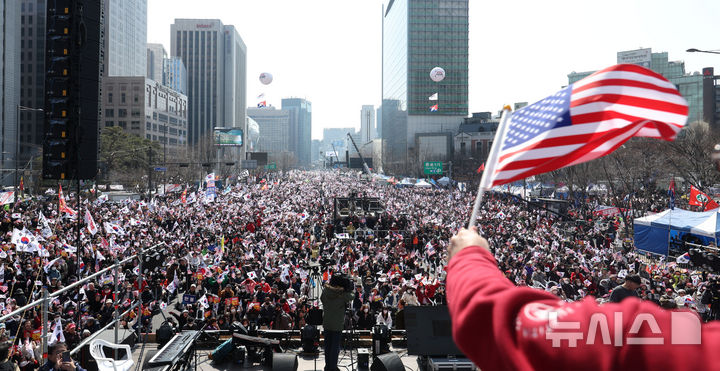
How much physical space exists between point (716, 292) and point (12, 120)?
329 ft

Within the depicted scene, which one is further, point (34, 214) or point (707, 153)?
point (707, 153)

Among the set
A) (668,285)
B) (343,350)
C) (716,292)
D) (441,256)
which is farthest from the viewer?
(441,256)

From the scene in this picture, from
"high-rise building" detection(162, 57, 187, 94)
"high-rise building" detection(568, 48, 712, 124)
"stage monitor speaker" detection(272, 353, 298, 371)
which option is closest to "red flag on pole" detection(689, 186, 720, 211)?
"stage monitor speaker" detection(272, 353, 298, 371)

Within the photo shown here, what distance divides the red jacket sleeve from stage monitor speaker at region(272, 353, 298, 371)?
8.98 m

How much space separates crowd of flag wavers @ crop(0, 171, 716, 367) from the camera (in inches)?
564

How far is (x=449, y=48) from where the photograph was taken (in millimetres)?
140375

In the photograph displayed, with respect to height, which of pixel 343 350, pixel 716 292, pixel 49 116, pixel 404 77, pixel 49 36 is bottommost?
pixel 343 350

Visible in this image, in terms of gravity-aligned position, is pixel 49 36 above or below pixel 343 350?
above

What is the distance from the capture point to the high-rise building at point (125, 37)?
117 meters

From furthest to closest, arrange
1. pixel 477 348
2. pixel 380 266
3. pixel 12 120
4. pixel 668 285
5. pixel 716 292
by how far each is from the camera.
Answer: pixel 12 120 < pixel 380 266 < pixel 668 285 < pixel 716 292 < pixel 477 348

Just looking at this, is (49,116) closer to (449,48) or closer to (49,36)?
(49,36)

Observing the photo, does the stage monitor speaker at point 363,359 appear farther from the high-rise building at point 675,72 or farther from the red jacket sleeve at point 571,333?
the high-rise building at point 675,72

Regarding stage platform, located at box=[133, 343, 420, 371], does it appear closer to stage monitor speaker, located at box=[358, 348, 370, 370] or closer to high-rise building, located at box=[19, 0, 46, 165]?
stage monitor speaker, located at box=[358, 348, 370, 370]

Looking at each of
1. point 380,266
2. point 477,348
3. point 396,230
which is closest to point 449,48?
point 396,230
